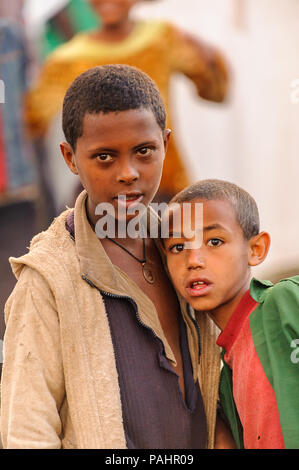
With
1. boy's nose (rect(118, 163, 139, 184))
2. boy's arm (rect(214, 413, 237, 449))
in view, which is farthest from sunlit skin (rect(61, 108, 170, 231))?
boy's arm (rect(214, 413, 237, 449))

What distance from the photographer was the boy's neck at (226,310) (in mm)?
1431

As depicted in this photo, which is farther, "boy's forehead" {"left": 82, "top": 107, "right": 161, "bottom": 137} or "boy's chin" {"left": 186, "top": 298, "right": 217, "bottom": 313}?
"boy's chin" {"left": 186, "top": 298, "right": 217, "bottom": 313}

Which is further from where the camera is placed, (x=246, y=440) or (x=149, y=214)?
(x=149, y=214)

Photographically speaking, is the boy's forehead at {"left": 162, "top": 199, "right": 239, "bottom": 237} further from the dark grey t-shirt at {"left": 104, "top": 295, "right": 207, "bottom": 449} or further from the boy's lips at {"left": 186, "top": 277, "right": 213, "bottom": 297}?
the dark grey t-shirt at {"left": 104, "top": 295, "right": 207, "bottom": 449}

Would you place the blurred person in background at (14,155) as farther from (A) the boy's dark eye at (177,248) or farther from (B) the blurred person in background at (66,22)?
(A) the boy's dark eye at (177,248)

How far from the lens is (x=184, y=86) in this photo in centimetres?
335

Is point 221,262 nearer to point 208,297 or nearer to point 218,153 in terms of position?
point 208,297

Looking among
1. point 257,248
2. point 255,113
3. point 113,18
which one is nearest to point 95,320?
point 257,248

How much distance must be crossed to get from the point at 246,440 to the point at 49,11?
243cm

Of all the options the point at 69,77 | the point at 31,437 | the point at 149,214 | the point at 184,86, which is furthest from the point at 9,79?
the point at 31,437

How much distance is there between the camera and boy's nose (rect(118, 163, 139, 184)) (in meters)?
1.18

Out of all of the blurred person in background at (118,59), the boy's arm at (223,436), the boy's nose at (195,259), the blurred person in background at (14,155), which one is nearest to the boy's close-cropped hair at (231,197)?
the boy's nose at (195,259)
